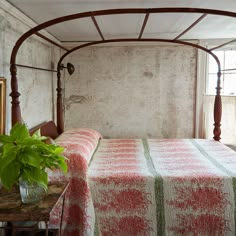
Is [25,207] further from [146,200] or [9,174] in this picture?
[146,200]

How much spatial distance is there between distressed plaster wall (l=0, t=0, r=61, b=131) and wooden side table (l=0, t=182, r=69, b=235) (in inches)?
40.7

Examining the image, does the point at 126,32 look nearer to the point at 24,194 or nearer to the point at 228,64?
the point at 228,64

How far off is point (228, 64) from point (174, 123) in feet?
3.85

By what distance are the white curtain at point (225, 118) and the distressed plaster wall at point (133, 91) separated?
21 centimetres

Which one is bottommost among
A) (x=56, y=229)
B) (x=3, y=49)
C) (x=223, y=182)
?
(x=56, y=229)

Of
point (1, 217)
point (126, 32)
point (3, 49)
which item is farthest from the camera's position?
point (126, 32)

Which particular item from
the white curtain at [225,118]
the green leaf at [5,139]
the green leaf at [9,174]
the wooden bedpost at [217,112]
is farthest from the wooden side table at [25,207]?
the white curtain at [225,118]

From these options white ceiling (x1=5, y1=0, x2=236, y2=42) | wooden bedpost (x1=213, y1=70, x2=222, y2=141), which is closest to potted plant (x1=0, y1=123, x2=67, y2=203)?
white ceiling (x1=5, y1=0, x2=236, y2=42)

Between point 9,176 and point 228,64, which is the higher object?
point 228,64

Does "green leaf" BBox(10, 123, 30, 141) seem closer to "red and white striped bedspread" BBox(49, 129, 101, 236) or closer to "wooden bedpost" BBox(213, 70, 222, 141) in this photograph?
"red and white striped bedspread" BBox(49, 129, 101, 236)

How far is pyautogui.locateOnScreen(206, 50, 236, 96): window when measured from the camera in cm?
452

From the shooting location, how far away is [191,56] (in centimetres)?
459

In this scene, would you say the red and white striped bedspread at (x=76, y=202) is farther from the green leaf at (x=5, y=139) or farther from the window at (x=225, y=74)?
the window at (x=225, y=74)

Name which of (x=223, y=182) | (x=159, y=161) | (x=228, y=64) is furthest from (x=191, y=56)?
(x=223, y=182)
